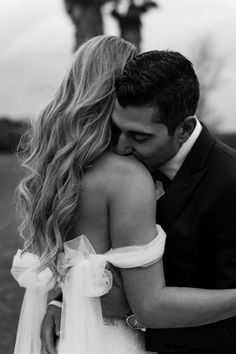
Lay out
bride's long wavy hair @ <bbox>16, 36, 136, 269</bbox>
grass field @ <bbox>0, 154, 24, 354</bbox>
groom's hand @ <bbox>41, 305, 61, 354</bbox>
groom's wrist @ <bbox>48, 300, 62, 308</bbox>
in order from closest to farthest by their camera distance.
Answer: bride's long wavy hair @ <bbox>16, 36, 136, 269</bbox>
groom's hand @ <bbox>41, 305, 61, 354</bbox>
groom's wrist @ <bbox>48, 300, 62, 308</bbox>
grass field @ <bbox>0, 154, 24, 354</bbox>

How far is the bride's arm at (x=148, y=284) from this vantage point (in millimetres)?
2416

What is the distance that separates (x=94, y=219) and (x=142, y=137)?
0.38 meters

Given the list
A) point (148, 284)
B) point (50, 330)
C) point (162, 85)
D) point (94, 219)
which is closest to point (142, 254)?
point (148, 284)

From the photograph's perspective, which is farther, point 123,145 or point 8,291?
point 8,291

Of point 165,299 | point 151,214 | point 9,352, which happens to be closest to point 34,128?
point 151,214

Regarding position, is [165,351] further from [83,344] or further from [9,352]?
[9,352]

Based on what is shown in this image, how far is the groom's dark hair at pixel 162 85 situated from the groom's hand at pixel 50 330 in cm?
109

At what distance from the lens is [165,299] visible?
8.11ft

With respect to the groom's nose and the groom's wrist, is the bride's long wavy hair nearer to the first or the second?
the groom's nose

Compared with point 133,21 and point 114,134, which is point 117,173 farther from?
point 133,21

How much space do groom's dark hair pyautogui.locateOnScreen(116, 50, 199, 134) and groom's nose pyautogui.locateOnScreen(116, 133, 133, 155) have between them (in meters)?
0.14

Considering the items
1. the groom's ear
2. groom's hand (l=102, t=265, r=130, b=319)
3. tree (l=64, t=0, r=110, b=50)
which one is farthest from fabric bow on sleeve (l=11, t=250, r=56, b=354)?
tree (l=64, t=0, r=110, b=50)

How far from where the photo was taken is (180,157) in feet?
8.78

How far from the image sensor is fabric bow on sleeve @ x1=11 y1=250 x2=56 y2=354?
9.80 feet
